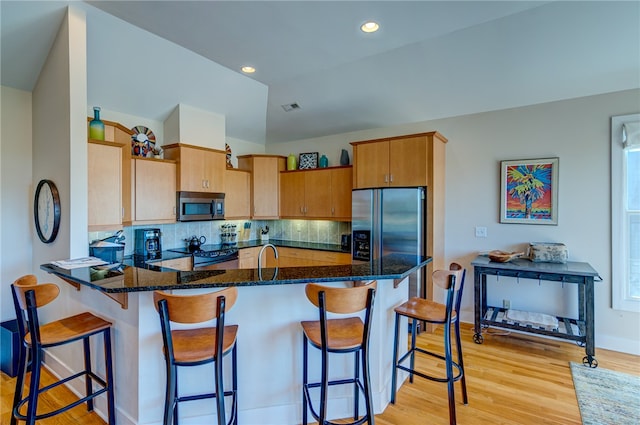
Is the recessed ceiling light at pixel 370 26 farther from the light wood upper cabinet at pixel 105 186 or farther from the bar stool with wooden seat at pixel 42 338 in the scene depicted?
the bar stool with wooden seat at pixel 42 338

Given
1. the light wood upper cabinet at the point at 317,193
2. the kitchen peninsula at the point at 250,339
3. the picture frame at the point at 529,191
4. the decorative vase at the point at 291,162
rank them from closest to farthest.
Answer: the kitchen peninsula at the point at 250,339 < the picture frame at the point at 529,191 < the light wood upper cabinet at the point at 317,193 < the decorative vase at the point at 291,162

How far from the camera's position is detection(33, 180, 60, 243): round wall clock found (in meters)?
2.63

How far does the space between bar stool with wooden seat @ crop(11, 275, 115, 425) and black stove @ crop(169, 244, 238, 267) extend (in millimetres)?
1744

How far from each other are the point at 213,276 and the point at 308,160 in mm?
3451

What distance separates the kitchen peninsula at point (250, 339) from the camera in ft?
6.28

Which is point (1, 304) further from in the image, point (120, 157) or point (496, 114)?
point (496, 114)

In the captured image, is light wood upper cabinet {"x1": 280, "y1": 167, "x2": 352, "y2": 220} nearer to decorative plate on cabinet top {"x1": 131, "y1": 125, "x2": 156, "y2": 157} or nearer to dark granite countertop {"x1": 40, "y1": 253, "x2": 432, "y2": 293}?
decorative plate on cabinet top {"x1": 131, "y1": 125, "x2": 156, "y2": 157}

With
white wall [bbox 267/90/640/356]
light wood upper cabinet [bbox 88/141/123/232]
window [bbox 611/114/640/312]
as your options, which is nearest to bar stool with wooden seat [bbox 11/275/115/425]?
light wood upper cabinet [bbox 88/141/123/232]

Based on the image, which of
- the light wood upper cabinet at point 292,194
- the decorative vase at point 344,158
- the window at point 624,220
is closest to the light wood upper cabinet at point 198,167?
the light wood upper cabinet at point 292,194

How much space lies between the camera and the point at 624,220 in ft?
10.4

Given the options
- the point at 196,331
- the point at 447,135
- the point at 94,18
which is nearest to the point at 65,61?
the point at 94,18

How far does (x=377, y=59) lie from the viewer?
3.39 metres

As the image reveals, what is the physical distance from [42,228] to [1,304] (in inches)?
40.2

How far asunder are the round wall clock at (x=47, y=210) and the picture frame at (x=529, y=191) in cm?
456
